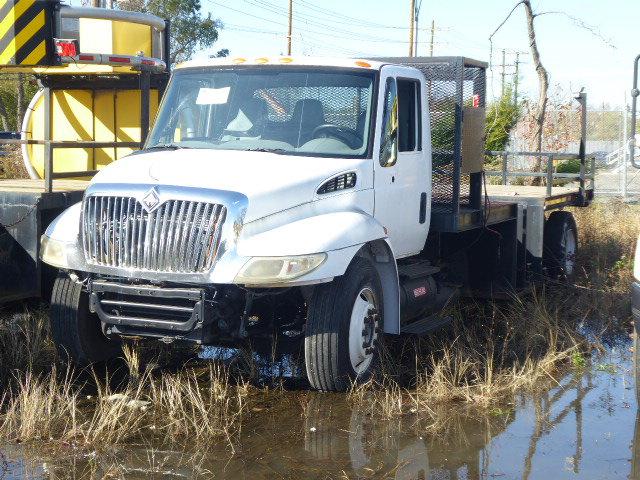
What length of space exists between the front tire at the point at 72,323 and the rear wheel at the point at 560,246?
6080mm

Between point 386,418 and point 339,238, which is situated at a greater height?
point 339,238

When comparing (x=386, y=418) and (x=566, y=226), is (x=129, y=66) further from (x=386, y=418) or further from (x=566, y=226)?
(x=566, y=226)

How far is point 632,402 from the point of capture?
23.9ft

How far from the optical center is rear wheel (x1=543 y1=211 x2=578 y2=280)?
38.1ft

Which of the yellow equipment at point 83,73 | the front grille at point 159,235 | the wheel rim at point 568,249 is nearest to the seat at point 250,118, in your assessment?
the front grille at point 159,235

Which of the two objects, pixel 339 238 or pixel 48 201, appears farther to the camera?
pixel 48 201

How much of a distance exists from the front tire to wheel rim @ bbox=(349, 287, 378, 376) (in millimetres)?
2025

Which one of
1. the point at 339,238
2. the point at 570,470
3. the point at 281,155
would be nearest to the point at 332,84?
the point at 281,155

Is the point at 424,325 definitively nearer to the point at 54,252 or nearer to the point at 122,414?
the point at 122,414

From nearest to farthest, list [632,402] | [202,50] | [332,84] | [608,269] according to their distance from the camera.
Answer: [632,402], [332,84], [608,269], [202,50]

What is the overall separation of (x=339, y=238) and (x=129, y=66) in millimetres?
3415

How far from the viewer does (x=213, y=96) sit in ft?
25.9

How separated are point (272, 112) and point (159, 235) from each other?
167cm

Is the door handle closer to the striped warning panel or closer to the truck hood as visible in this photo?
the truck hood
